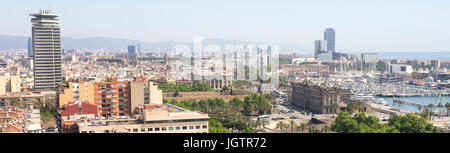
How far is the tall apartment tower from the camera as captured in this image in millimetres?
12242

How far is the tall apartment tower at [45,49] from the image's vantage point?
12242 millimetres

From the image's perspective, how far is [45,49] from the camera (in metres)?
12.3

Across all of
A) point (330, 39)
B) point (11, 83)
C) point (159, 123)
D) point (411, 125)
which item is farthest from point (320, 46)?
point (159, 123)

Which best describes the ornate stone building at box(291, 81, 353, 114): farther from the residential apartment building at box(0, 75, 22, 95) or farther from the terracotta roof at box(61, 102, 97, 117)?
the residential apartment building at box(0, 75, 22, 95)

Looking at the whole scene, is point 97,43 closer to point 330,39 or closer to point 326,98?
point 330,39

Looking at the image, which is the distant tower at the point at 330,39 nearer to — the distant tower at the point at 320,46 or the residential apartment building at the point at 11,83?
the distant tower at the point at 320,46

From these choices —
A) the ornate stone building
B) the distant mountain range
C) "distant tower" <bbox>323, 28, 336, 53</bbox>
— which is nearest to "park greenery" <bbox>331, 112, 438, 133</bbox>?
the ornate stone building

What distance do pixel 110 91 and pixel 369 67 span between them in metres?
20.3

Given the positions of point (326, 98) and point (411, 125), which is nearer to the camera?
point (411, 125)

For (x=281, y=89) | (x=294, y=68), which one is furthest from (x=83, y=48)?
(x=281, y=89)

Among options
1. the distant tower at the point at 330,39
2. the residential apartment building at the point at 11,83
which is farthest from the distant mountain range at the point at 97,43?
the distant tower at the point at 330,39

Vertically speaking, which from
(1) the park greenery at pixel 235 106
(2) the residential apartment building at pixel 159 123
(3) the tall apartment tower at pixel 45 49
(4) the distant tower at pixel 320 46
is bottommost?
(1) the park greenery at pixel 235 106

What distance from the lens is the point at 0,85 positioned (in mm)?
11469
